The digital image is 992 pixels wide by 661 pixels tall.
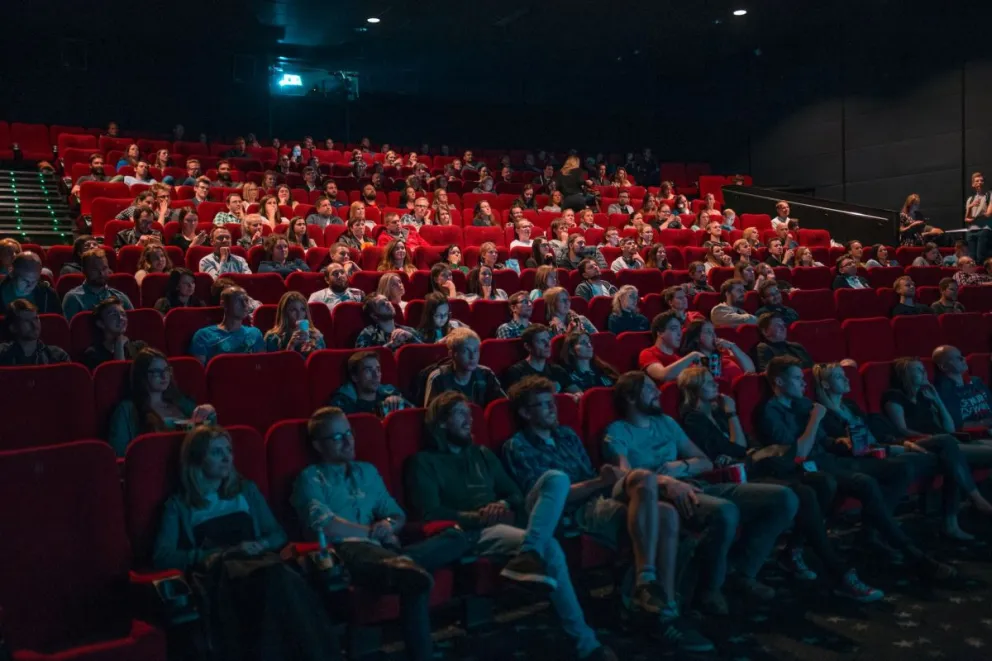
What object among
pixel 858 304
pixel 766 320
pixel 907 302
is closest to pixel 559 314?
pixel 766 320

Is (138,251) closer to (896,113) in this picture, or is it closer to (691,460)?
(691,460)

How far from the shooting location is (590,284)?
3.55 meters

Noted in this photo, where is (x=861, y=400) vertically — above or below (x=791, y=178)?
below

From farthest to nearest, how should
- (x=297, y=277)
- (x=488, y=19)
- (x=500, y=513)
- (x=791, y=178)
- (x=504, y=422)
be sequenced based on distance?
1. (x=791, y=178)
2. (x=488, y=19)
3. (x=297, y=277)
4. (x=504, y=422)
5. (x=500, y=513)

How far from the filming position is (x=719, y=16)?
21.4 ft

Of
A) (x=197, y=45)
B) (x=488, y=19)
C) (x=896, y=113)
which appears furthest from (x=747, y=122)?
(x=197, y=45)

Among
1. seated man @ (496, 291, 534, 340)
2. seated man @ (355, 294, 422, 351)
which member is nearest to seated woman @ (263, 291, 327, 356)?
seated man @ (355, 294, 422, 351)

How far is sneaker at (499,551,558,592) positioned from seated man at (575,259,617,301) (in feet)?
6.44

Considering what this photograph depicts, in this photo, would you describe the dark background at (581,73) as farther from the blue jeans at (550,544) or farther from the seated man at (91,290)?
the blue jeans at (550,544)

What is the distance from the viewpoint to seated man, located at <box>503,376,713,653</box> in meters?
1.66

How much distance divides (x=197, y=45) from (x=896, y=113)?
5741 millimetres

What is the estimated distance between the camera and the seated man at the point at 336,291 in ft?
9.95

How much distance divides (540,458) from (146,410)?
2.89ft

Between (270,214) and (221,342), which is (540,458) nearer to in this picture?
(221,342)
